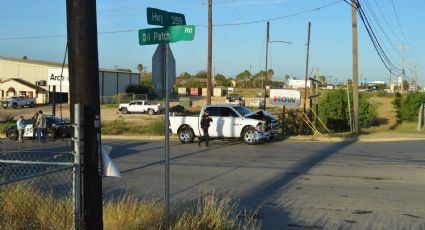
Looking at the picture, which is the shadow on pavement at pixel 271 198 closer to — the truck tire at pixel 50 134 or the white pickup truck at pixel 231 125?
the white pickup truck at pixel 231 125

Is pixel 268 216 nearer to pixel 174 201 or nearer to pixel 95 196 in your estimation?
pixel 174 201

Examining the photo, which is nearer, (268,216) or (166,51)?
(166,51)

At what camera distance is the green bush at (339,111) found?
39.6 m

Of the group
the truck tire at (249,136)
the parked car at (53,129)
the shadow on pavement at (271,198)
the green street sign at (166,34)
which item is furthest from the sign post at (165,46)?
the parked car at (53,129)

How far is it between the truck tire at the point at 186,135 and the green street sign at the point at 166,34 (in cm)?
1754

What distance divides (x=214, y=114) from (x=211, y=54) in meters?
8.66

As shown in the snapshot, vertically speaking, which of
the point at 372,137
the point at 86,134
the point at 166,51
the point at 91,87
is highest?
the point at 166,51

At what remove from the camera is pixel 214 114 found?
24172mm

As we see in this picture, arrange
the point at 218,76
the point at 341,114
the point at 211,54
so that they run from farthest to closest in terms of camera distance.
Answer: the point at 218,76, the point at 341,114, the point at 211,54

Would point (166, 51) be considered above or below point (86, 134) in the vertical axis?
above

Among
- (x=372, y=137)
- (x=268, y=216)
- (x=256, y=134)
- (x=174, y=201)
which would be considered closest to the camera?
(x=268, y=216)

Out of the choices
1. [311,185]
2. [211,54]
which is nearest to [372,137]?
[211,54]

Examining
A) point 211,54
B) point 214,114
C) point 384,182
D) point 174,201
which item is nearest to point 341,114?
point 211,54

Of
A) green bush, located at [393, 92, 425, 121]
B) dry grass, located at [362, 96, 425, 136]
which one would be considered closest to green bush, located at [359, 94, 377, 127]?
dry grass, located at [362, 96, 425, 136]
